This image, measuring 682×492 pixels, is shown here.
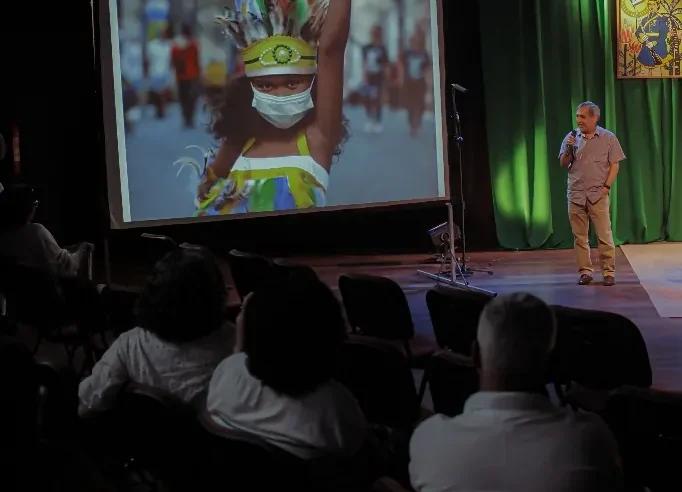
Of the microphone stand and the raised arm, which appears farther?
the raised arm

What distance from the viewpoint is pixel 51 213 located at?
8117 millimetres

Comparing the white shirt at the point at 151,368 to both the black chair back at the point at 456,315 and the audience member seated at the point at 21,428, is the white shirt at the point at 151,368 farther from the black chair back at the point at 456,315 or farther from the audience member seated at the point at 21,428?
the black chair back at the point at 456,315

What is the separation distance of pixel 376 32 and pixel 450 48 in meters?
1.82

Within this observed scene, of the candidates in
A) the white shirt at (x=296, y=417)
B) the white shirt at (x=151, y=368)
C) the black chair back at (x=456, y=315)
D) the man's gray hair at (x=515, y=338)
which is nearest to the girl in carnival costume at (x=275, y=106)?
the black chair back at (x=456, y=315)

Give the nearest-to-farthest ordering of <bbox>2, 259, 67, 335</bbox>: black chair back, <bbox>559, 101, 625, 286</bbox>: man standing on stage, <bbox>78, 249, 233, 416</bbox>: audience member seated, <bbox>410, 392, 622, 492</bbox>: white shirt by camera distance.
Result: 1. <bbox>410, 392, 622, 492</bbox>: white shirt
2. <bbox>78, 249, 233, 416</bbox>: audience member seated
3. <bbox>2, 259, 67, 335</bbox>: black chair back
4. <bbox>559, 101, 625, 286</bbox>: man standing on stage

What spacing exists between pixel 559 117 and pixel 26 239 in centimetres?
566

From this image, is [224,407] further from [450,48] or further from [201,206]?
[450,48]

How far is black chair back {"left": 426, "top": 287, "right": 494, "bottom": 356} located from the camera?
318cm

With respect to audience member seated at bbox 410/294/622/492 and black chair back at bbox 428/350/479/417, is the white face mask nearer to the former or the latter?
black chair back at bbox 428/350/479/417

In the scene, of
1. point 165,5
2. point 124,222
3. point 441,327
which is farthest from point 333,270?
point 441,327

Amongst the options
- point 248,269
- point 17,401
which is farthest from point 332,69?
point 17,401

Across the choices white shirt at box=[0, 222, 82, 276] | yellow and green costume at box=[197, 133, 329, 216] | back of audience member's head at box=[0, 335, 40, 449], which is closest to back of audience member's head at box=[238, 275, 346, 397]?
back of audience member's head at box=[0, 335, 40, 449]

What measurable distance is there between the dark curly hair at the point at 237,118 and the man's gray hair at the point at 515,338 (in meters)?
4.74

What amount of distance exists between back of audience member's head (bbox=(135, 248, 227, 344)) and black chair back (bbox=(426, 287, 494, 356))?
106 centimetres
